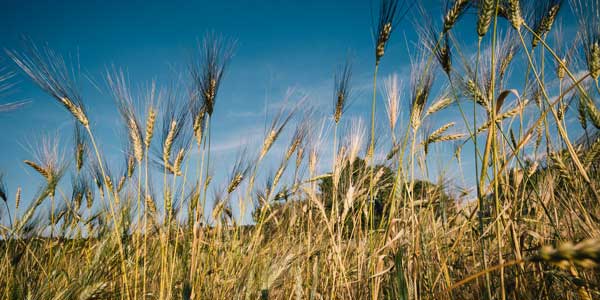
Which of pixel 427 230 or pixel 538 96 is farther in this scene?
pixel 427 230

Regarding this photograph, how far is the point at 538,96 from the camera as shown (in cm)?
211

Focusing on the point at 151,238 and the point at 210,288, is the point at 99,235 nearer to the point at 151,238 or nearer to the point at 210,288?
the point at 151,238

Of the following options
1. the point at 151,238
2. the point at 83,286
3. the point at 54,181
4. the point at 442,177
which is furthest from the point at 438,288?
the point at 54,181

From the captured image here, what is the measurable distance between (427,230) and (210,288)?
57.5 inches

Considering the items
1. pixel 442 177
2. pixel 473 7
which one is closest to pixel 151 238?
pixel 442 177

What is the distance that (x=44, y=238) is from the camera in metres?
2.94

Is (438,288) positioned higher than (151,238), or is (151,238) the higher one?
(151,238)

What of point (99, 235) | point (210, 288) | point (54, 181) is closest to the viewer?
point (210, 288)

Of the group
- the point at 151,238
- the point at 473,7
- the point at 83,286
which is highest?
the point at 473,7

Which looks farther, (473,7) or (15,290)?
(15,290)

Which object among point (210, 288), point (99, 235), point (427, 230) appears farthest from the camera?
point (99, 235)

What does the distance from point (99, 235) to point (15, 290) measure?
0.65 m

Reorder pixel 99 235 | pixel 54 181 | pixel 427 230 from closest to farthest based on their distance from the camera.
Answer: pixel 427 230
pixel 99 235
pixel 54 181

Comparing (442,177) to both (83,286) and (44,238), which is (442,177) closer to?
(83,286)
